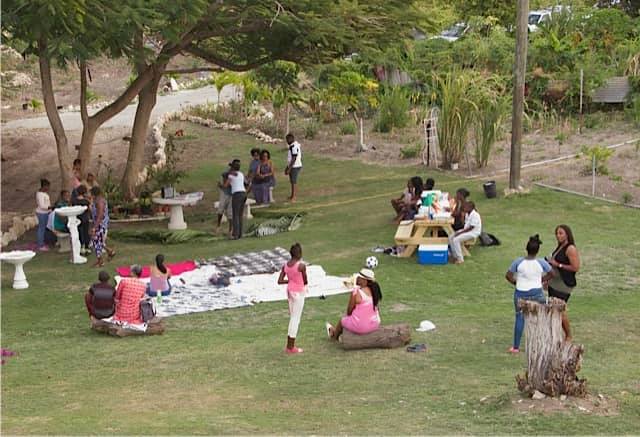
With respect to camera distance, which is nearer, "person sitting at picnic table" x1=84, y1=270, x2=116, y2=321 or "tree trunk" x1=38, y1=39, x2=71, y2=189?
"person sitting at picnic table" x1=84, y1=270, x2=116, y2=321

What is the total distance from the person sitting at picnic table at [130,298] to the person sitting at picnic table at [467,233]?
5743mm

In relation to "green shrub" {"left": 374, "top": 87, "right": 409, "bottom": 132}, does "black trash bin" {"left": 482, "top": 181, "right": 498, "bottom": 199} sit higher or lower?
lower

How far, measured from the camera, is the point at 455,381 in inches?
462

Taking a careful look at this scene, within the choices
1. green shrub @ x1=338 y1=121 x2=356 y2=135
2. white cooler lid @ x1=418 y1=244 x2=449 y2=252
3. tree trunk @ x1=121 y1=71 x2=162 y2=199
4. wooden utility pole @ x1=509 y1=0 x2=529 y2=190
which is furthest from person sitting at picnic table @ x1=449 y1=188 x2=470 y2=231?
green shrub @ x1=338 y1=121 x2=356 y2=135

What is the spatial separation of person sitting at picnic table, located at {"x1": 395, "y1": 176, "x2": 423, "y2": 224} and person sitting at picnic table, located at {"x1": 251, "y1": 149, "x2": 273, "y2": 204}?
4283 mm

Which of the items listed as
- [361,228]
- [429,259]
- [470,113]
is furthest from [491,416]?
[470,113]

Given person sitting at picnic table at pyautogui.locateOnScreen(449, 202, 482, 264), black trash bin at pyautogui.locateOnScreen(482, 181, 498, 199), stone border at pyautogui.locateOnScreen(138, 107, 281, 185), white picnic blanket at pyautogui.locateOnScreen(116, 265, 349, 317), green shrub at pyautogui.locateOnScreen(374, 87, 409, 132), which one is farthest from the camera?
green shrub at pyautogui.locateOnScreen(374, 87, 409, 132)

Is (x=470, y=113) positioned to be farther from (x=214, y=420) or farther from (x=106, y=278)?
(x=214, y=420)

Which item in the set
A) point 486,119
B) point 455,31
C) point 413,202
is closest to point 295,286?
point 413,202

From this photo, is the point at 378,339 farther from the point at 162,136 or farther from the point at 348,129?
the point at 162,136

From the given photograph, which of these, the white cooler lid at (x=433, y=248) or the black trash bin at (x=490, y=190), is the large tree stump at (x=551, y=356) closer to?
the white cooler lid at (x=433, y=248)

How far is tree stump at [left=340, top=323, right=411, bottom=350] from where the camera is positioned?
13.3m

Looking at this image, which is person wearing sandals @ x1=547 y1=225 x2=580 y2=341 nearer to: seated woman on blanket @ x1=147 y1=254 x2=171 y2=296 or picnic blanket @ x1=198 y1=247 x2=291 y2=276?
seated woman on blanket @ x1=147 y1=254 x2=171 y2=296


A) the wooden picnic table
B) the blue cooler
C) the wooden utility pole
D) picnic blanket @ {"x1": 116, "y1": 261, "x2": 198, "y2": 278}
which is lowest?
picnic blanket @ {"x1": 116, "y1": 261, "x2": 198, "y2": 278}
